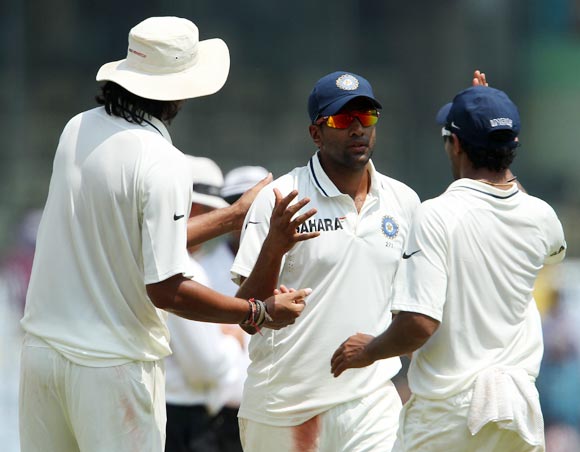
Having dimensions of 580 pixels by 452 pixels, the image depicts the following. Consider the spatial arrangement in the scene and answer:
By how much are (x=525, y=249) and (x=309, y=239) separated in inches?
33.2

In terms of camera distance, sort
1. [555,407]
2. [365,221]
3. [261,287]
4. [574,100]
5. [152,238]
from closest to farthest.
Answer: [152,238] < [261,287] < [365,221] < [555,407] < [574,100]

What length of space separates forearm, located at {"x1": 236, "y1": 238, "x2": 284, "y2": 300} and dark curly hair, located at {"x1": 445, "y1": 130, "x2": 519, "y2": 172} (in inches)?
30.5

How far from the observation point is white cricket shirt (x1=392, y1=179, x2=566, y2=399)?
12.5 feet

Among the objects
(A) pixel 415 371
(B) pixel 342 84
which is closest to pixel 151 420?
(A) pixel 415 371

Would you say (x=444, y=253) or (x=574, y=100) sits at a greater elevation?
(x=444, y=253)

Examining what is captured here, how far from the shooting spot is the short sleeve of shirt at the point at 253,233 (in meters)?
4.53

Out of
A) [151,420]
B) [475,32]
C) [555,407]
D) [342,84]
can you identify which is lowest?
[555,407]

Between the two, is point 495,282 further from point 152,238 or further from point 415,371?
point 152,238

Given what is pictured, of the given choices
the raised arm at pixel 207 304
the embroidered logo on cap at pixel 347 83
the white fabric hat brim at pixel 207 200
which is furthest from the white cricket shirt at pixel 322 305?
the white fabric hat brim at pixel 207 200

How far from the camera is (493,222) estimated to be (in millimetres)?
3900

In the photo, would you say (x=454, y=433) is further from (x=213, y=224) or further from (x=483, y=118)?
(x=213, y=224)

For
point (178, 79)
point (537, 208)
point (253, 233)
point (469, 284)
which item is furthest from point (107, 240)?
point (537, 208)

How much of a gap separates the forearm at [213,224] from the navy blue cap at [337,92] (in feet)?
1.66

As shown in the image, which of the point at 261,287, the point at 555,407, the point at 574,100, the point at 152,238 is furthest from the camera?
the point at 574,100
